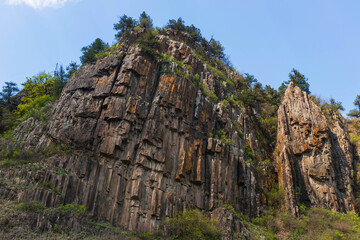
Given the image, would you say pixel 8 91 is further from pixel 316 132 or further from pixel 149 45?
pixel 316 132

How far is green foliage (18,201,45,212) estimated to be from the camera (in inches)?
755

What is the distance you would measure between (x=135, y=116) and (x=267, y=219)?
15.6m

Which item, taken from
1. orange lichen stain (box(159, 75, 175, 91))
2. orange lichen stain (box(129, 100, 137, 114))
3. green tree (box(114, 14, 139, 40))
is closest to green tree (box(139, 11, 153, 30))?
green tree (box(114, 14, 139, 40))

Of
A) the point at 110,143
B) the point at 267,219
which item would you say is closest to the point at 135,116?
the point at 110,143

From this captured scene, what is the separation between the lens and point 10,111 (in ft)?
131

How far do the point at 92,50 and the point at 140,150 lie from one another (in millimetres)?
14157

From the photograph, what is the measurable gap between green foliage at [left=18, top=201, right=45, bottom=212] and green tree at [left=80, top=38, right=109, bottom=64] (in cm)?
1739

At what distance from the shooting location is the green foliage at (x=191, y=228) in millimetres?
22594

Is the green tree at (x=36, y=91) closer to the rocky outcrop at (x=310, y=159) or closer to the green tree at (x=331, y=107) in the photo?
the rocky outcrop at (x=310, y=159)

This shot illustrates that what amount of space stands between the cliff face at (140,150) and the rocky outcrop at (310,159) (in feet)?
10.2

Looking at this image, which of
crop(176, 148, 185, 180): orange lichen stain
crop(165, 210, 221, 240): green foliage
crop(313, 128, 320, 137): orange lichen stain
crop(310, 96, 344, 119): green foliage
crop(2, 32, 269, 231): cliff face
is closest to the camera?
crop(165, 210, 221, 240): green foliage

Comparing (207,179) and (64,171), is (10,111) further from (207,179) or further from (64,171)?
(207,179)

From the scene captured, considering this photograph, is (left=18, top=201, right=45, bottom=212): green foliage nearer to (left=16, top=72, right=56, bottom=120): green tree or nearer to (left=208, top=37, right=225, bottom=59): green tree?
(left=16, top=72, right=56, bottom=120): green tree

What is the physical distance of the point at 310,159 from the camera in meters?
33.3
